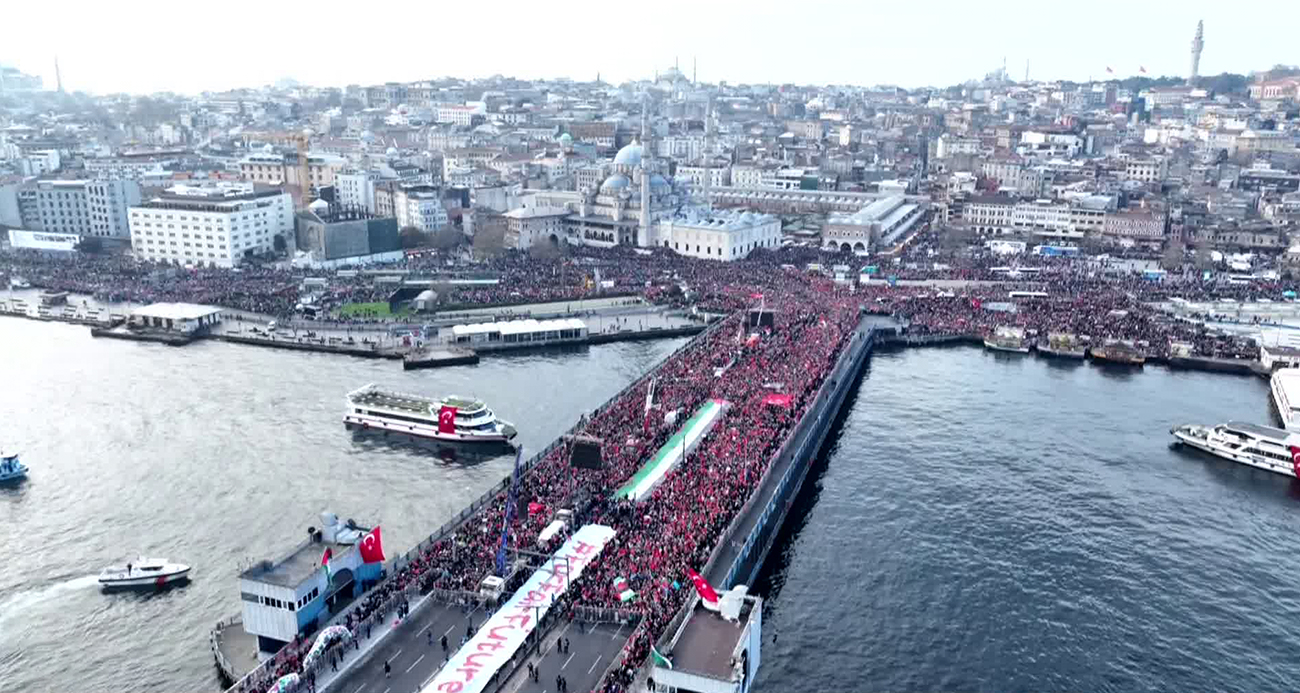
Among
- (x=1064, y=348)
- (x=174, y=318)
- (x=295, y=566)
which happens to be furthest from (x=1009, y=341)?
(x=174, y=318)

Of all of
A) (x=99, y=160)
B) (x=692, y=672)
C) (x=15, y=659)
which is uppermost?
(x=99, y=160)

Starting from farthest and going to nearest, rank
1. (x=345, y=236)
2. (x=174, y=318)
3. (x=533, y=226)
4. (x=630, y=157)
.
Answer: (x=630, y=157)
(x=533, y=226)
(x=345, y=236)
(x=174, y=318)

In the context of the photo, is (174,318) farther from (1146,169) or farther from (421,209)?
(1146,169)

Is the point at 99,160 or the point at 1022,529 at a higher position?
the point at 99,160

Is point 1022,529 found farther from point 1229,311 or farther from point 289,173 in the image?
point 289,173

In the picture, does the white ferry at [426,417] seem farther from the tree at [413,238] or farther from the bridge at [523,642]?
the tree at [413,238]

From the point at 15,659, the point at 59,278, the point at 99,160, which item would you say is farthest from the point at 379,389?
the point at 99,160
